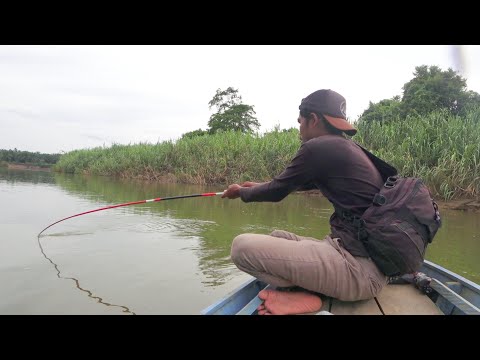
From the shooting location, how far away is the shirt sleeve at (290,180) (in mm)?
1877

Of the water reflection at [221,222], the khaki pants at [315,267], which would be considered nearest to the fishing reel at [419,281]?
the khaki pants at [315,267]

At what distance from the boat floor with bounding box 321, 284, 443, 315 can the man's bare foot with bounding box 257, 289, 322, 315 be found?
0.10 m

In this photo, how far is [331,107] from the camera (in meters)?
1.99

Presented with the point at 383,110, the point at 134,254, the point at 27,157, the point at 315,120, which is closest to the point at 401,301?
the point at 315,120

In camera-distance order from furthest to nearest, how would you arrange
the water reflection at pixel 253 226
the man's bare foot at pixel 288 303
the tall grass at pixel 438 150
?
the tall grass at pixel 438 150 < the water reflection at pixel 253 226 < the man's bare foot at pixel 288 303

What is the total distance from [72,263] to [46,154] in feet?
112

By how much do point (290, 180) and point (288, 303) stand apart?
626 mm

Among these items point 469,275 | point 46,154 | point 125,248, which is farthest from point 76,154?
point 469,275

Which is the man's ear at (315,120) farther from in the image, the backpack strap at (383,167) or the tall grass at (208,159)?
the tall grass at (208,159)

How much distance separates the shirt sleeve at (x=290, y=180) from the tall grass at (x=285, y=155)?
7110 mm

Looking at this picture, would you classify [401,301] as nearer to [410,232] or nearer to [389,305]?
[389,305]

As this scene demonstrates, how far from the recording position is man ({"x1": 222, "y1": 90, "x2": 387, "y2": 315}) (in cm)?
180

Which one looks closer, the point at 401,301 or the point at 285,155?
the point at 401,301
